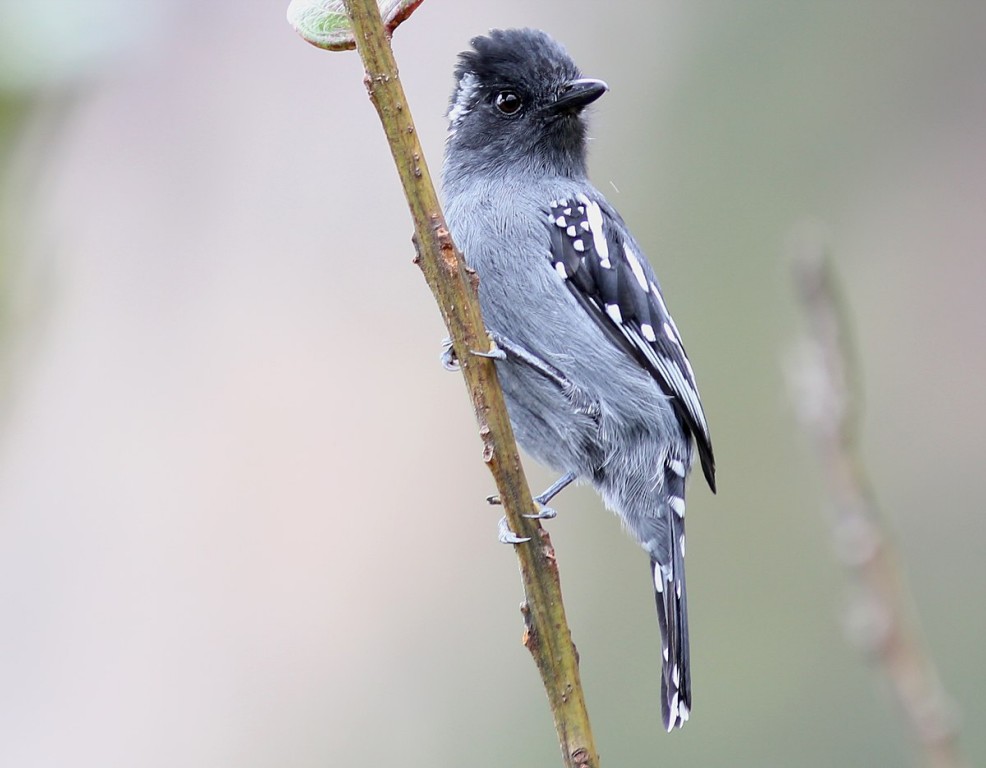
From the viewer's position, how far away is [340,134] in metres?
7.03

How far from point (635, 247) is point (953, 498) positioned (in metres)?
3.18

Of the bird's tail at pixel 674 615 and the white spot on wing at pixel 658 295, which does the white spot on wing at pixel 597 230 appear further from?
the bird's tail at pixel 674 615

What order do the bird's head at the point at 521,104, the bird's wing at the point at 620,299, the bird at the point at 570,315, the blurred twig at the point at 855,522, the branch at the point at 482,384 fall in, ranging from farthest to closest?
the bird's head at the point at 521,104 → the bird's wing at the point at 620,299 → the bird at the point at 570,315 → the branch at the point at 482,384 → the blurred twig at the point at 855,522

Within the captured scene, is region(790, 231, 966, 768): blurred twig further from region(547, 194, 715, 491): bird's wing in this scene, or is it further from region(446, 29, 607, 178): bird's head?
region(446, 29, 607, 178): bird's head

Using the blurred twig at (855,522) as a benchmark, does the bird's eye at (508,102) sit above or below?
above

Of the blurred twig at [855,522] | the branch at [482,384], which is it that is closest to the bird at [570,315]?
the branch at [482,384]

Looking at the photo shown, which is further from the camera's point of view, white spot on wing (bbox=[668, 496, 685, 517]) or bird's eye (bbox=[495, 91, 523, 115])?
bird's eye (bbox=[495, 91, 523, 115])

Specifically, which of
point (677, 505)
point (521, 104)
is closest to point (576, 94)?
point (521, 104)

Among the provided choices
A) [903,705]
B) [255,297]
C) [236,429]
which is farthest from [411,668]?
[903,705]

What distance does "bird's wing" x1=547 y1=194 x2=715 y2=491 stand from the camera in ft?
11.3

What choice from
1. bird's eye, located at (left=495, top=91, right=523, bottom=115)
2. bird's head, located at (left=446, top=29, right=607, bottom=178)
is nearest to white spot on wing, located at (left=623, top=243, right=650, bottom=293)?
bird's head, located at (left=446, top=29, right=607, bottom=178)

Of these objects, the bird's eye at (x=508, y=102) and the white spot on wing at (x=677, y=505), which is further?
the bird's eye at (x=508, y=102)

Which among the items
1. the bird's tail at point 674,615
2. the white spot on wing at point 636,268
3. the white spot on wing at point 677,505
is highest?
the white spot on wing at point 636,268

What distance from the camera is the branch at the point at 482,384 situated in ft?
6.36
